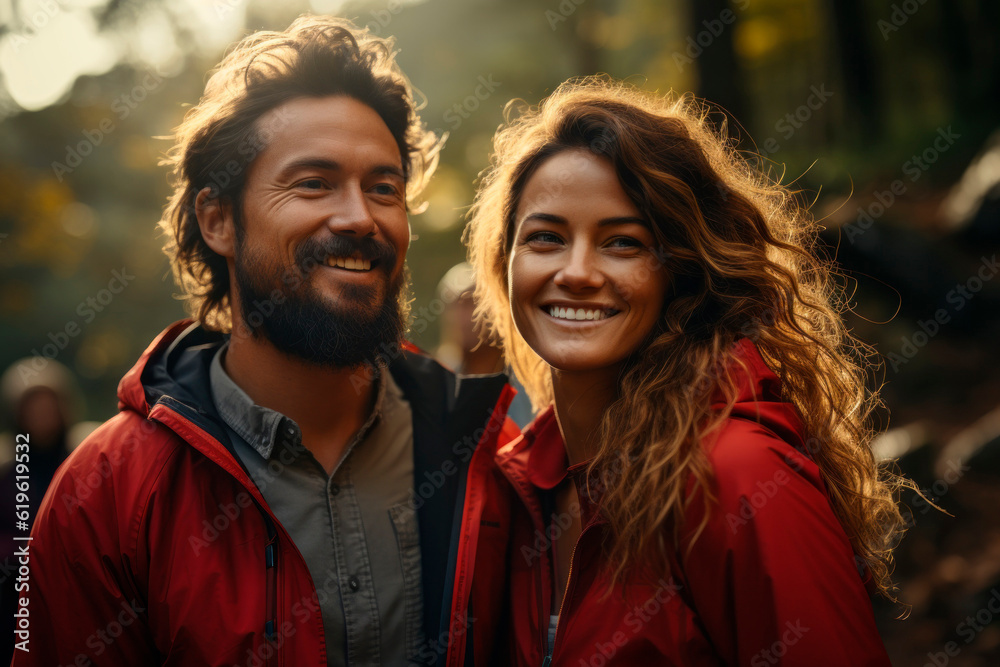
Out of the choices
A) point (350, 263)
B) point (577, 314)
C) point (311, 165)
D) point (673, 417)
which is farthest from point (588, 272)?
point (311, 165)

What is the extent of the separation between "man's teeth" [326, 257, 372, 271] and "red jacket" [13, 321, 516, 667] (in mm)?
729

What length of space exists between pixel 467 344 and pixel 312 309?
2453 millimetres

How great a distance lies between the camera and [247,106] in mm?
2908

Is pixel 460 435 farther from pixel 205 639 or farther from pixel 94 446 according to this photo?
pixel 94 446

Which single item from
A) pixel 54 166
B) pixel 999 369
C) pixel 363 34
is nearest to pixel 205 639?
pixel 363 34

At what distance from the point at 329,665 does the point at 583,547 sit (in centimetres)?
100

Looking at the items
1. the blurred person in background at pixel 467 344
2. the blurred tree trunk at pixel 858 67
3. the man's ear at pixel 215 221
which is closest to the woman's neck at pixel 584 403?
the blurred person in background at pixel 467 344

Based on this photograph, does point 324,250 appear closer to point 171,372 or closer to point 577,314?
point 171,372

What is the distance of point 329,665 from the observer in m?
2.39

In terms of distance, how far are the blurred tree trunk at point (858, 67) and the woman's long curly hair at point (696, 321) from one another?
1003 centimetres

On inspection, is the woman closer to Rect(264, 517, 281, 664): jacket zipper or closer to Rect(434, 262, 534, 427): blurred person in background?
Rect(264, 517, 281, 664): jacket zipper

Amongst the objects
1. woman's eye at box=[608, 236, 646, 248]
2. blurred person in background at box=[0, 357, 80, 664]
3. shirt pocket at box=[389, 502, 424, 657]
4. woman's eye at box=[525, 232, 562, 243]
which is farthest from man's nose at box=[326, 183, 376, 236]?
blurred person in background at box=[0, 357, 80, 664]

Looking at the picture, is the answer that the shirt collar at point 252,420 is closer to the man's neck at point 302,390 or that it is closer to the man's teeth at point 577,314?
the man's neck at point 302,390

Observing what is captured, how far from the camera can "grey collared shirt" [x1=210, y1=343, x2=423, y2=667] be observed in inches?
96.9
